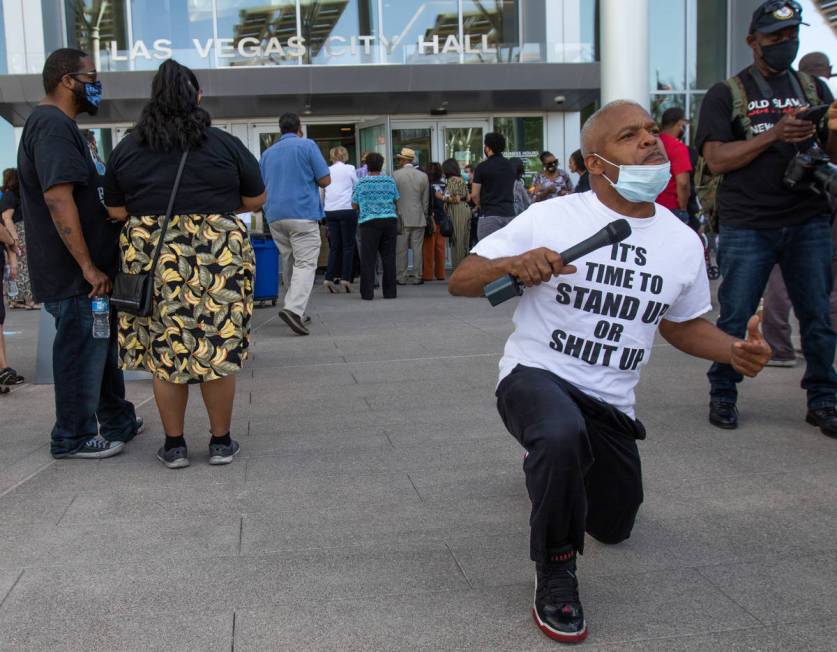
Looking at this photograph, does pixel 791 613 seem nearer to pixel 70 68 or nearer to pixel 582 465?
pixel 582 465

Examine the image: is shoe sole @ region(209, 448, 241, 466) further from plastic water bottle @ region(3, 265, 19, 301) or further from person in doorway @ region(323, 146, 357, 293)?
person in doorway @ region(323, 146, 357, 293)

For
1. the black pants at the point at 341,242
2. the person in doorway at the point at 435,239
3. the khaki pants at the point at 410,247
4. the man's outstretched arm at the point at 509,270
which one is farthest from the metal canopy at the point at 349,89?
the man's outstretched arm at the point at 509,270

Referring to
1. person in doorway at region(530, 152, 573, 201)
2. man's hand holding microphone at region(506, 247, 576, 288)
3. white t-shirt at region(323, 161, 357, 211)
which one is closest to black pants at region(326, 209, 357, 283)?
white t-shirt at region(323, 161, 357, 211)

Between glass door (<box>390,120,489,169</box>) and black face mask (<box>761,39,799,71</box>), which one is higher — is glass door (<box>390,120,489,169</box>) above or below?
above

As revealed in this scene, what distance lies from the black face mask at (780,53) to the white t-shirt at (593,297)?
6.96 feet

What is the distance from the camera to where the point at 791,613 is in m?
2.84

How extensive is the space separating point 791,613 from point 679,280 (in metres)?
1.12

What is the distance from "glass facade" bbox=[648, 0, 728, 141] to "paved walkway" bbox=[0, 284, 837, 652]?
561 inches

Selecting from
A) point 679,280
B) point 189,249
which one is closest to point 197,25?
point 189,249

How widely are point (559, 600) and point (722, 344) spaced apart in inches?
42.7

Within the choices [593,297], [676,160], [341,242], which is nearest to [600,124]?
[593,297]

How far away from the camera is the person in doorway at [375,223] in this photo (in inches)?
457

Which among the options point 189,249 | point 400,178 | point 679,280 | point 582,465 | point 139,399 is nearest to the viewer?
point 582,465

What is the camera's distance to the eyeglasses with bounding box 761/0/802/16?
4715mm
